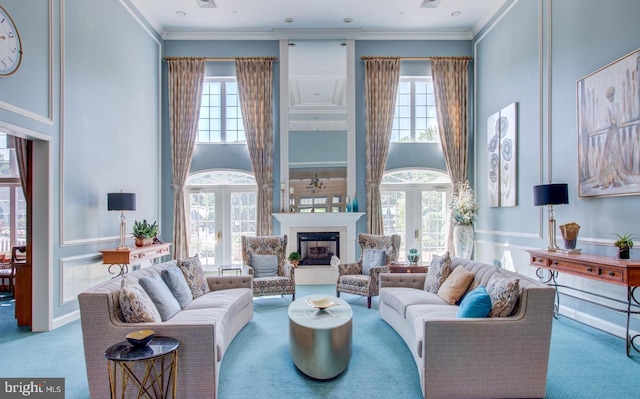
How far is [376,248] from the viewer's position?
5.89 metres

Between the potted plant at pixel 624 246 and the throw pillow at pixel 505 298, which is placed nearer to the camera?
the throw pillow at pixel 505 298

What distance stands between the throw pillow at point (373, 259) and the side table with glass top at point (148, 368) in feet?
11.2

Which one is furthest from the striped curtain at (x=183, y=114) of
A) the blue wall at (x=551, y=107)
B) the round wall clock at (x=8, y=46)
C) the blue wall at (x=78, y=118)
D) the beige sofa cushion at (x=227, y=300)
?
the blue wall at (x=551, y=107)

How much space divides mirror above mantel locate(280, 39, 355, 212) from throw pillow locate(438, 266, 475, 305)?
354cm

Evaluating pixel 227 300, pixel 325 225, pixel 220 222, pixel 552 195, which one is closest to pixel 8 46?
pixel 227 300

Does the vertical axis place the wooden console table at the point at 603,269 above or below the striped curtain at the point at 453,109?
below

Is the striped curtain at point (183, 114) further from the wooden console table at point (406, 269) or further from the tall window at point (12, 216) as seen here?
the wooden console table at point (406, 269)

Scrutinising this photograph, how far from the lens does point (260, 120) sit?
730 centimetres

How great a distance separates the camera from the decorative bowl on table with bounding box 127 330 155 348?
2.33 m

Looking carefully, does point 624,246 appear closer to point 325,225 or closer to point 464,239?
point 464,239

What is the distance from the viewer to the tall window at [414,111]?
300 inches

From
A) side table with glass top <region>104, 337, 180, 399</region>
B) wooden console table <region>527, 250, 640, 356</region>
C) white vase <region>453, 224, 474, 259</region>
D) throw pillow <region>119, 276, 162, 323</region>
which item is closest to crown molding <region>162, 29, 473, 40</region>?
white vase <region>453, 224, 474, 259</region>

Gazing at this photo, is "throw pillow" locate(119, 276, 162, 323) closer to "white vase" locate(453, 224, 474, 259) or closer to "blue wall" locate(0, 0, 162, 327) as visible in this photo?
"blue wall" locate(0, 0, 162, 327)

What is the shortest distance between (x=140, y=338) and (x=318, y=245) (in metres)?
5.07
